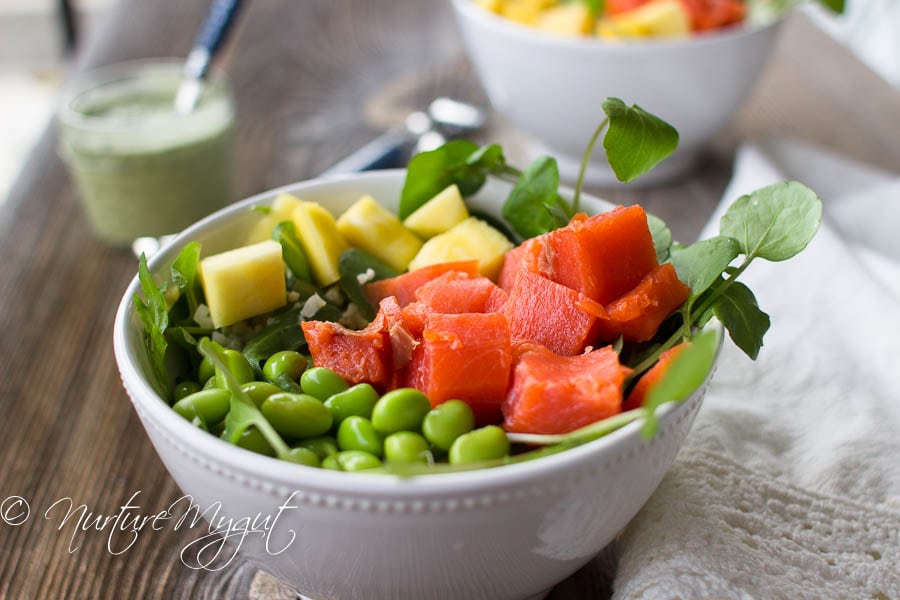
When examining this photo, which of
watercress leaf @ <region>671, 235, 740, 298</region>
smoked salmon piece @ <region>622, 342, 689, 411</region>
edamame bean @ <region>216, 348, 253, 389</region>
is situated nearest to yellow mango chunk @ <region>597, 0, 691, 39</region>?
watercress leaf @ <region>671, 235, 740, 298</region>

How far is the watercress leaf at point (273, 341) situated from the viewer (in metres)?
1.31

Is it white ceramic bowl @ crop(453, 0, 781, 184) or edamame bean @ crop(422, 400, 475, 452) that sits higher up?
edamame bean @ crop(422, 400, 475, 452)

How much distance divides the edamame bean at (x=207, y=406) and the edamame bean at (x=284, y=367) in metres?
0.11

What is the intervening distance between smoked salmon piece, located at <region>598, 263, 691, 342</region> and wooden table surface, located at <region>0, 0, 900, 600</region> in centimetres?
36

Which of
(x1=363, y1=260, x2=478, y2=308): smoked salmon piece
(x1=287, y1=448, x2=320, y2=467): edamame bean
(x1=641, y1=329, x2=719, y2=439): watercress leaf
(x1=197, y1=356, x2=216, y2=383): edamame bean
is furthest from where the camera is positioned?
(x1=363, y1=260, x2=478, y2=308): smoked salmon piece

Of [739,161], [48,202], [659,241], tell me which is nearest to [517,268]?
[659,241]

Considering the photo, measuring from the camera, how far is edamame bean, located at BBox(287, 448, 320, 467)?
104 cm

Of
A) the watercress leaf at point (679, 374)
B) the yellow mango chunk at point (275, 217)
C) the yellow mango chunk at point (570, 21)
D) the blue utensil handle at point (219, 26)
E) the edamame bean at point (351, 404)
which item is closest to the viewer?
the watercress leaf at point (679, 374)

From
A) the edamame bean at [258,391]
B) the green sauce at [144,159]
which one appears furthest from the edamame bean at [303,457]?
the green sauce at [144,159]

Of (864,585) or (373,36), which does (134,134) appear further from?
(864,585)

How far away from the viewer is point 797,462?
59.3 inches

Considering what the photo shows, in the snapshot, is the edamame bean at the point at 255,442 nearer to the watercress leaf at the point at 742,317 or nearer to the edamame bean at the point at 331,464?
the edamame bean at the point at 331,464

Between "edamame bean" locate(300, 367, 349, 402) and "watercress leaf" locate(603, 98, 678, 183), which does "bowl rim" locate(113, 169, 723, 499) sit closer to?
"edamame bean" locate(300, 367, 349, 402)

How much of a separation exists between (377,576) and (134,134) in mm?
1555
